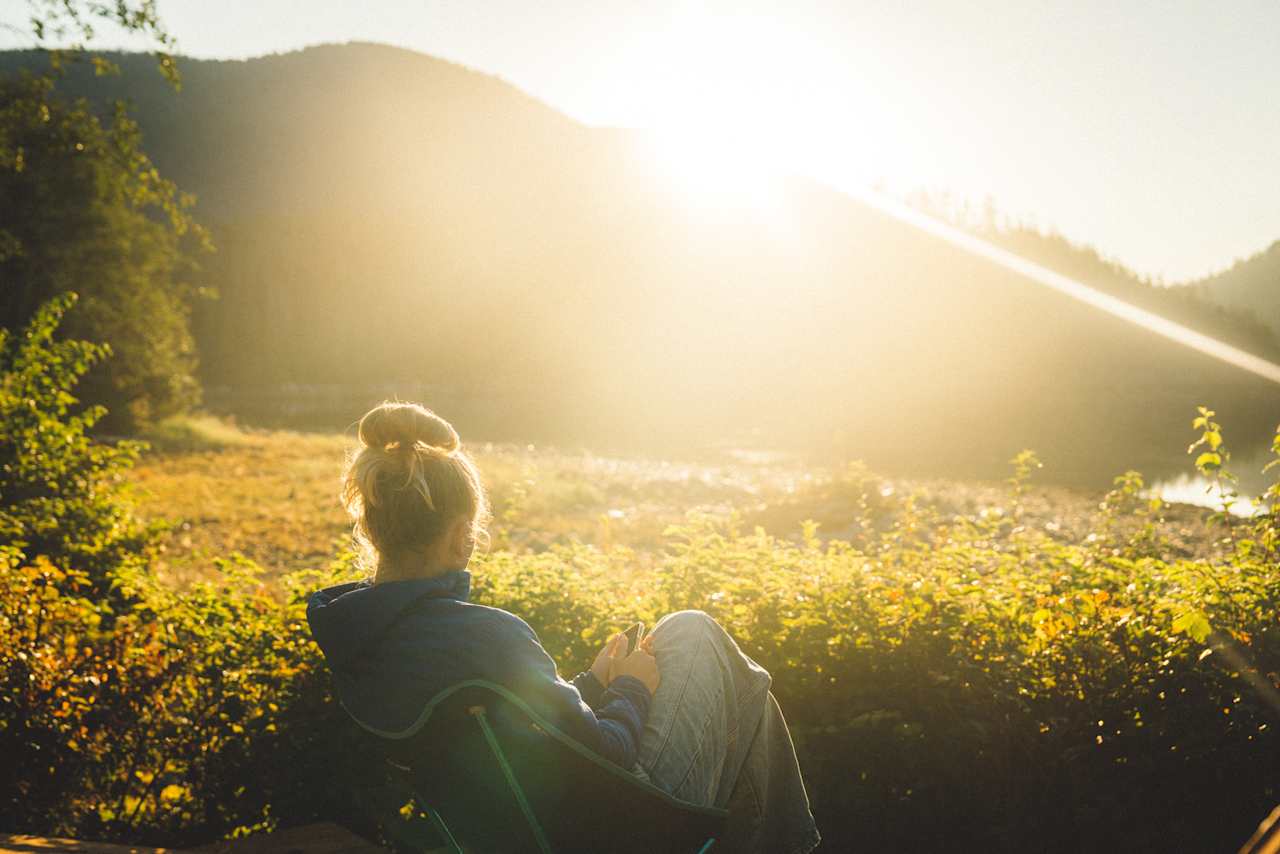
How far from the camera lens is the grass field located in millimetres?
15109

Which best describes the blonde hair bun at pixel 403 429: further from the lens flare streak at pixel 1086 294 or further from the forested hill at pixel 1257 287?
the forested hill at pixel 1257 287

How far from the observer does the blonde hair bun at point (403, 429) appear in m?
2.36

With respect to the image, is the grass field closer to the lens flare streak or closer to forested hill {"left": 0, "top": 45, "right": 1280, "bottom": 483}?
forested hill {"left": 0, "top": 45, "right": 1280, "bottom": 483}

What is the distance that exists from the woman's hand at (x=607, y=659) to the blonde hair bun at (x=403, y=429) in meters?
1.00

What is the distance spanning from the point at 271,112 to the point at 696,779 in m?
206

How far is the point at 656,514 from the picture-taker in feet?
72.5

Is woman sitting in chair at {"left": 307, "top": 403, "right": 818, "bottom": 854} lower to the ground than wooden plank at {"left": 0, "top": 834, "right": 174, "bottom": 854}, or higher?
higher

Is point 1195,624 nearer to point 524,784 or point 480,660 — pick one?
point 524,784

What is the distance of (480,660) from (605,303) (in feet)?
425

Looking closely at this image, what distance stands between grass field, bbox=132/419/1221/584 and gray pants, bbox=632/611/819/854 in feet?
22.1

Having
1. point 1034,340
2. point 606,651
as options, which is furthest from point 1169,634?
point 1034,340

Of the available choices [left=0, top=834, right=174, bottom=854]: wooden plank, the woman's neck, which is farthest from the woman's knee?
[left=0, top=834, right=174, bottom=854]: wooden plank

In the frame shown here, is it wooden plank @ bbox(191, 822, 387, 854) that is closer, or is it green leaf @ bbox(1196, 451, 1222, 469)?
wooden plank @ bbox(191, 822, 387, 854)

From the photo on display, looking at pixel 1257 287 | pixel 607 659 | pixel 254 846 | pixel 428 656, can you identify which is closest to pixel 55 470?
pixel 254 846
